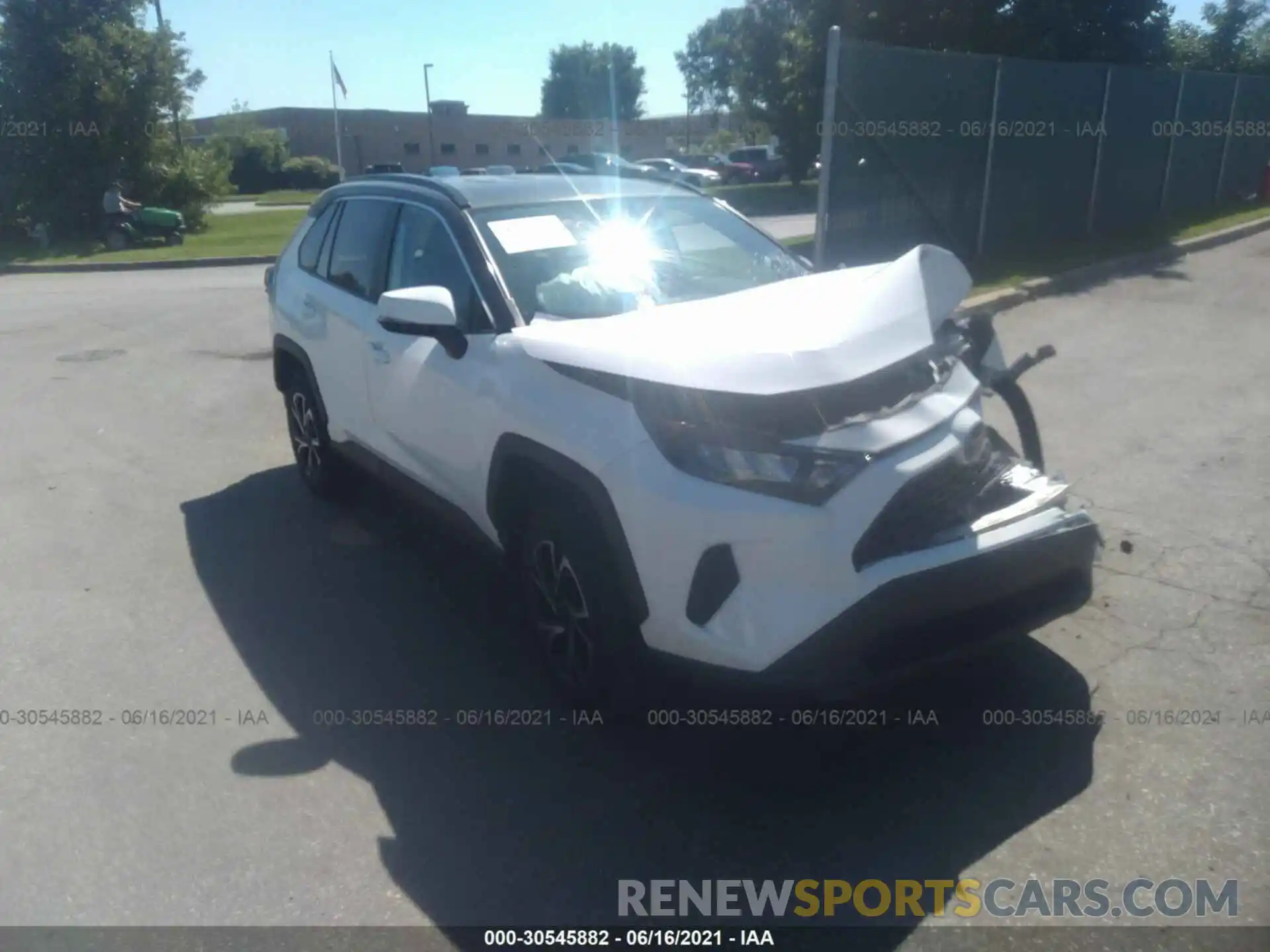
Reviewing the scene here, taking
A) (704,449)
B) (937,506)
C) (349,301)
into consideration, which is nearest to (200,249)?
(349,301)

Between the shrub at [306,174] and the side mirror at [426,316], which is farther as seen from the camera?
the shrub at [306,174]

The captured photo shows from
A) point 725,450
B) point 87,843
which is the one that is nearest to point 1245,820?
point 725,450

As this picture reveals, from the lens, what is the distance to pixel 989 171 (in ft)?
43.9

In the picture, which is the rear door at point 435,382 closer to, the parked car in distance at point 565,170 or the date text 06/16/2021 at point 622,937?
the parked car in distance at point 565,170

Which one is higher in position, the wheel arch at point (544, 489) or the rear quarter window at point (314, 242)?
the rear quarter window at point (314, 242)

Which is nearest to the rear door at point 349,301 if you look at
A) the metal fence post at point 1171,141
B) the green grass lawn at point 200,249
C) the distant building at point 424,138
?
the green grass lawn at point 200,249

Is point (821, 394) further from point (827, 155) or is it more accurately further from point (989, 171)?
point (989, 171)

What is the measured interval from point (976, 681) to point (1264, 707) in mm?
965

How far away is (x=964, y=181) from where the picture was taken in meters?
13.0

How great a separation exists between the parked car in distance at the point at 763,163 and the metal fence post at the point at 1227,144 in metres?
26.9

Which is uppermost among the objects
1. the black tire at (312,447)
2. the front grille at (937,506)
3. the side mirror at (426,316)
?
the side mirror at (426,316)

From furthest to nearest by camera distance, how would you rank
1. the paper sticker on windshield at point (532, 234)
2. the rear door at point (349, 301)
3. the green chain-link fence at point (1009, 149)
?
the green chain-link fence at point (1009, 149) → the rear door at point (349, 301) → the paper sticker on windshield at point (532, 234)

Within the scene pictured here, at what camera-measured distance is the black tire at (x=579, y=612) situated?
351cm
